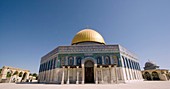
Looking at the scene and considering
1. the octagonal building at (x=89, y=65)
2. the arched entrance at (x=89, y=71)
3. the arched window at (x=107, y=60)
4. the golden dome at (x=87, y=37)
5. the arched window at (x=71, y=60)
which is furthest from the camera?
the golden dome at (x=87, y=37)

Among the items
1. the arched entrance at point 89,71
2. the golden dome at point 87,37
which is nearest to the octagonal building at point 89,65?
the arched entrance at point 89,71

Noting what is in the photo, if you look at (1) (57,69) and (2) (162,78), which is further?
(2) (162,78)

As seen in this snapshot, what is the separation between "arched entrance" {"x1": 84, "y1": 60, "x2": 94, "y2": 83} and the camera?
57.3 feet

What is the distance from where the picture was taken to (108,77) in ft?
53.2

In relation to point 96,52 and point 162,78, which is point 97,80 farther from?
point 162,78

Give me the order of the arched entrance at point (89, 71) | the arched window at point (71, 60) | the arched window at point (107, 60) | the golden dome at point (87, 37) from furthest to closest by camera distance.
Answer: the golden dome at point (87, 37)
the arched window at point (71, 60)
the arched window at point (107, 60)
the arched entrance at point (89, 71)

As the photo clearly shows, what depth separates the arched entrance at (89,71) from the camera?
17453mm

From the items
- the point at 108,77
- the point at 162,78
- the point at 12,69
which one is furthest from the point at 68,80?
the point at 162,78

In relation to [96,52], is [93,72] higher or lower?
lower

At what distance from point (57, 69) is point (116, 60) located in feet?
35.0

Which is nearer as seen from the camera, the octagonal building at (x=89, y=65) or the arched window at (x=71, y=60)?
the octagonal building at (x=89, y=65)

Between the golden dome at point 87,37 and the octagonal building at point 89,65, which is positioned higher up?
the golden dome at point 87,37

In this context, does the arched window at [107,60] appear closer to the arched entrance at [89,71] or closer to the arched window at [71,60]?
the arched entrance at [89,71]

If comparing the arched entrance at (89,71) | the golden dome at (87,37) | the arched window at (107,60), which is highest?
the golden dome at (87,37)
